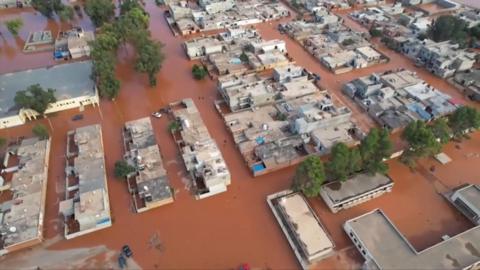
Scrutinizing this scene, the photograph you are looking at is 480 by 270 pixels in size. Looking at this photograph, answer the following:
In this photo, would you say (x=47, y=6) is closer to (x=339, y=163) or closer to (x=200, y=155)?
(x=200, y=155)

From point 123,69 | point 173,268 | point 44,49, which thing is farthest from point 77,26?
point 173,268

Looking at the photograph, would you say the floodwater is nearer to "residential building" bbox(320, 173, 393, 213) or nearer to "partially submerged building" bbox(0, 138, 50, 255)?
"residential building" bbox(320, 173, 393, 213)

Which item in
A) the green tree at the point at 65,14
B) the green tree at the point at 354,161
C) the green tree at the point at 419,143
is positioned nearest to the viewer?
the green tree at the point at 354,161

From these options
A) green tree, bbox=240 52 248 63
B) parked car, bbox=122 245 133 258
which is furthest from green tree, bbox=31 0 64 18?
parked car, bbox=122 245 133 258

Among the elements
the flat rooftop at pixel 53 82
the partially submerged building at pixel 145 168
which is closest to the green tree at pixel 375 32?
the partially submerged building at pixel 145 168

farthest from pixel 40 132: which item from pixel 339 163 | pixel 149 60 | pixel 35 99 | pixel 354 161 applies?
pixel 354 161

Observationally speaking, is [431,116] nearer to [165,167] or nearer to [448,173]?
[448,173]

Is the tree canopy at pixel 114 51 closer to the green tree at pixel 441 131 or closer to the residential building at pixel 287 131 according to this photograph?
the residential building at pixel 287 131
